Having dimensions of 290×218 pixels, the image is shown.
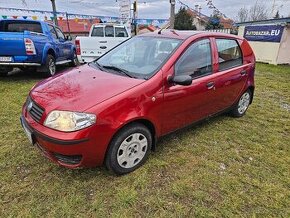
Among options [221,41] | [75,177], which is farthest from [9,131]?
[221,41]

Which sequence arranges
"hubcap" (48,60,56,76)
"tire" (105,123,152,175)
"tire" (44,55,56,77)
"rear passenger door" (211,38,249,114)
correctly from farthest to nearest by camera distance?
"hubcap" (48,60,56,76), "tire" (44,55,56,77), "rear passenger door" (211,38,249,114), "tire" (105,123,152,175)

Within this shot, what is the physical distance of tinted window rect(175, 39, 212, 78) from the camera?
3256mm

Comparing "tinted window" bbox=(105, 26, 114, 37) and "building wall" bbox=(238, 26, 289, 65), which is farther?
"building wall" bbox=(238, 26, 289, 65)

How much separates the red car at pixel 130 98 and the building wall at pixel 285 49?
389 inches

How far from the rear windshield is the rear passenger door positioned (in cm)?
606

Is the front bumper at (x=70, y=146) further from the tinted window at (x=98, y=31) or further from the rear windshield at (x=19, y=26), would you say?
the tinted window at (x=98, y=31)

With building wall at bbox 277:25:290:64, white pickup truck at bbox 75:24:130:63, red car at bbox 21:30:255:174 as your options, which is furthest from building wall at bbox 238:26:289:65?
red car at bbox 21:30:255:174

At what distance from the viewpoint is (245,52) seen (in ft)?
14.9

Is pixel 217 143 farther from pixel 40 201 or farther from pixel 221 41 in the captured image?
pixel 40 201

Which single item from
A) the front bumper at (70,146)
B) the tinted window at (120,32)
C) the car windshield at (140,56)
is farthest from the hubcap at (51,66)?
the front bumper at (70,146)

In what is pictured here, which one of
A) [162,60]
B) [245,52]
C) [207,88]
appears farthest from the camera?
[245,52]

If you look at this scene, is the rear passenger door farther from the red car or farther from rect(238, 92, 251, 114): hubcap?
rect(238, 92, 251, 114): hubcap

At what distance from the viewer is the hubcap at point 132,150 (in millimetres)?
2828

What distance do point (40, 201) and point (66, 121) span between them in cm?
86
